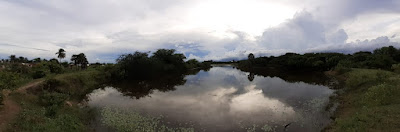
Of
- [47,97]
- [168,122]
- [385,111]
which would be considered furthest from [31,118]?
[385,111]

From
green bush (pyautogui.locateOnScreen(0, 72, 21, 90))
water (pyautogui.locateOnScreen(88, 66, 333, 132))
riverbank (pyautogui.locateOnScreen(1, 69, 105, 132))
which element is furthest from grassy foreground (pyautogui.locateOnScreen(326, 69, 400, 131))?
green bush (pyautogui.locateOnScreen(0, 72, 21, 90))

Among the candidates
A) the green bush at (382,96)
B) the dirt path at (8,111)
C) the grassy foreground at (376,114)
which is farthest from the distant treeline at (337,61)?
the dirt path at (8,111)

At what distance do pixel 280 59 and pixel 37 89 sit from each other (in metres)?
109

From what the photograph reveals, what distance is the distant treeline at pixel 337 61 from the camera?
2192 inches

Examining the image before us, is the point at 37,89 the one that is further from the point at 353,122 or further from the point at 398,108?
the point at 398,108

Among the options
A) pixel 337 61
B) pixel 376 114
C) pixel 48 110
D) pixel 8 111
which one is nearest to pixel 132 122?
pixel 48 110

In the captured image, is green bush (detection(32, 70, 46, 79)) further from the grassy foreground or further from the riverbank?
the grassy foreground

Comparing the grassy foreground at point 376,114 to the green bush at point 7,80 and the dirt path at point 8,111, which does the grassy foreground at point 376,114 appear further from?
the green bush at point 7,80

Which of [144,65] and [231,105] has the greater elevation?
[144,65]

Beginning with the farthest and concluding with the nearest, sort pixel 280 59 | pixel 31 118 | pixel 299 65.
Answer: pixel 280 59, pixel 299 65, pixel 31 118

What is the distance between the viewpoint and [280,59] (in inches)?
4323

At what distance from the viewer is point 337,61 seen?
7194 cm

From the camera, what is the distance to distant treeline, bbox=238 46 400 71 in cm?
5567

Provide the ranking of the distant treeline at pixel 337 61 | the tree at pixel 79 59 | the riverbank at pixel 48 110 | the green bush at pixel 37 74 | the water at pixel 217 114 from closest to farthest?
the riverbank at pixel 48 110, the water at pixel 217 114, the green bush at pixel 37 74, the distant treeline at pixel 337 61, the tree at pixel 79 59
